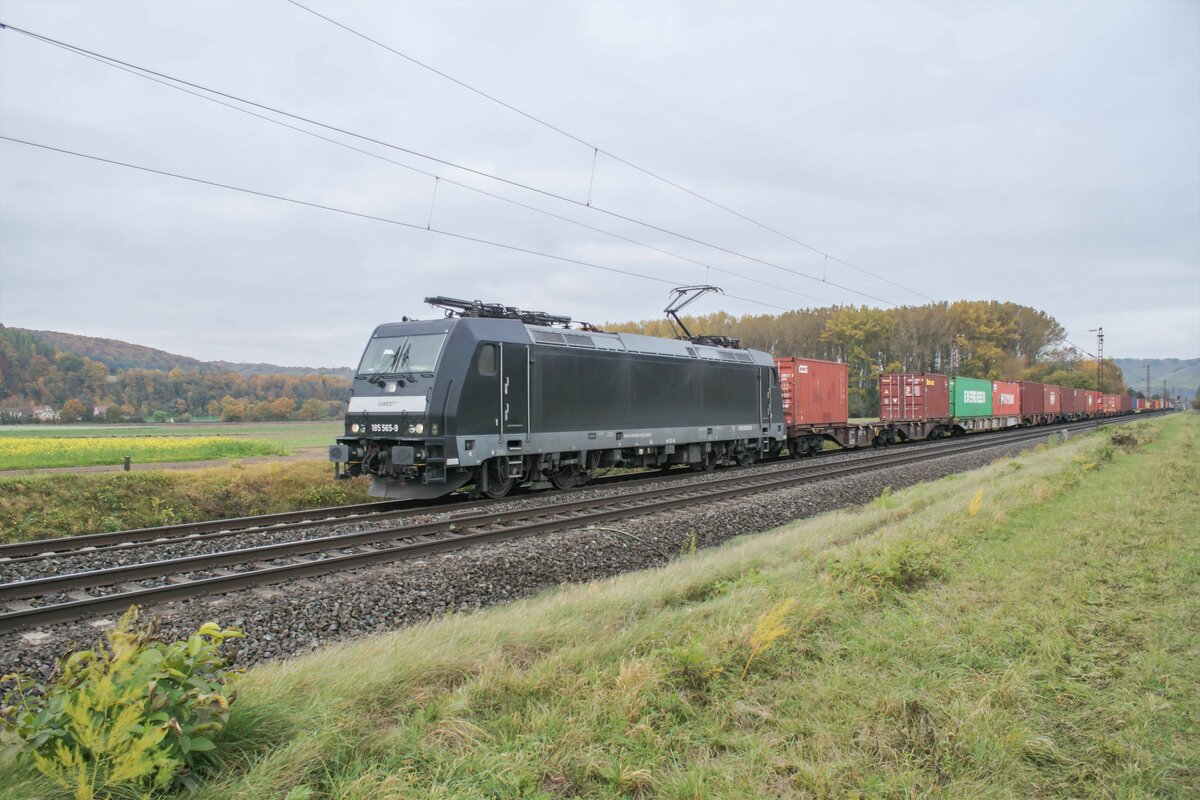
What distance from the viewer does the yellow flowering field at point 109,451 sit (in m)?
20.6

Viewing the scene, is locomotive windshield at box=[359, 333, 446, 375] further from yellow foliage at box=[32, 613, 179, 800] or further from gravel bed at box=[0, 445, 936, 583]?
yellow foliage at box=[32, 613, 179, 800]

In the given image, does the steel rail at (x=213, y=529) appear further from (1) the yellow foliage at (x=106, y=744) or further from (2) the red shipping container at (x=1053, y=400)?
(2) the red shipping container at (x=1053, y=400)

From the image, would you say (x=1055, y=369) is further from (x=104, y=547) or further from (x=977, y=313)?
(x=104, y=547)

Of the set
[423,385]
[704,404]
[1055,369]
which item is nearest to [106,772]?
[423,385]

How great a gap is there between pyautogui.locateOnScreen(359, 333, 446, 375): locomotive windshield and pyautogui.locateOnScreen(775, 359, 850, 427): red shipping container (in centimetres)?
1420

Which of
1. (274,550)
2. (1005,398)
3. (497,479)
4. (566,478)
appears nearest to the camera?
(274,550)

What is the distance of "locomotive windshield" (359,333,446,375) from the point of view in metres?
13.0

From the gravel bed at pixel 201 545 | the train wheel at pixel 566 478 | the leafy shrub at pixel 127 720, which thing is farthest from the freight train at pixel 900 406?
the leafy shrub at pixel 127 720

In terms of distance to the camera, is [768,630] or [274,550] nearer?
[768,630]

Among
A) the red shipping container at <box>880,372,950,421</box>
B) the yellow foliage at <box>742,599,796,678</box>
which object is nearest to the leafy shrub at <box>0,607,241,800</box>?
the yellow foliage at <box>742,599,796,678</box>

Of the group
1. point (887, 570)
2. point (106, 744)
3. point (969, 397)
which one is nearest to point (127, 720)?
point (106, 744)

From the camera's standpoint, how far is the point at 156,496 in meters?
13.4

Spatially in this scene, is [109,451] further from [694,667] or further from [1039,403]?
[1039,403]

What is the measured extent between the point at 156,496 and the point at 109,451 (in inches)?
524
